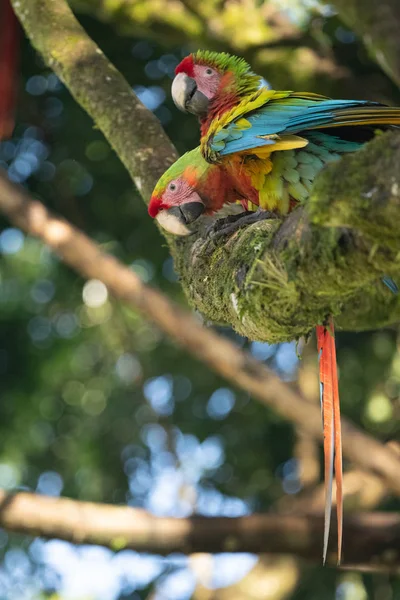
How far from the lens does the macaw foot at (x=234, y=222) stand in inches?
66.8

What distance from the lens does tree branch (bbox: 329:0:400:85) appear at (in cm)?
242

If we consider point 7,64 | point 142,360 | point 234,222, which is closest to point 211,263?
point 234,222

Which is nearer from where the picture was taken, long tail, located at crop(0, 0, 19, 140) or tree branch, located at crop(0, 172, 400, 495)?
tree branch, located at crop(0, 172, 400, 495)

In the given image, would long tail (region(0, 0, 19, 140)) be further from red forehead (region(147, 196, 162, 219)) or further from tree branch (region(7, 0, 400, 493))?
red forehead (region(147, 196, 162, 219))

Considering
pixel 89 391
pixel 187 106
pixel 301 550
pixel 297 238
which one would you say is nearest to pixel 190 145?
pixel 187 106

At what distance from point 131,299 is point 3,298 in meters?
1.90

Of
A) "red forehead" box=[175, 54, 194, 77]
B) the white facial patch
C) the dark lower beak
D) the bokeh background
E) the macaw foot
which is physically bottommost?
the bokeh background

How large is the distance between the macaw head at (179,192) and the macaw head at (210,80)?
0.22 m

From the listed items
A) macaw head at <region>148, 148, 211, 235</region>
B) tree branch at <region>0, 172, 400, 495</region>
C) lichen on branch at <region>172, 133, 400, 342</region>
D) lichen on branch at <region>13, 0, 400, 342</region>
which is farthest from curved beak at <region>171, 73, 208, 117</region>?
tree branch at <region>0, 172, 400, 495</region>

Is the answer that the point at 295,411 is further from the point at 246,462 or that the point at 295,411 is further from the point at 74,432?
the point at 74,432

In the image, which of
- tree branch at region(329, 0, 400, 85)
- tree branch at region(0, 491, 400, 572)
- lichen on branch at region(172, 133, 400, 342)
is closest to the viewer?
lichen on branch at region(172, 133, 400, 342)

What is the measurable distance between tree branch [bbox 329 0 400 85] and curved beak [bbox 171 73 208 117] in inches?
26.8

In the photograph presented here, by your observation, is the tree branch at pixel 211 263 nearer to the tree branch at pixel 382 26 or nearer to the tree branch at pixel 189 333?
the tree branch at pixel 189 333

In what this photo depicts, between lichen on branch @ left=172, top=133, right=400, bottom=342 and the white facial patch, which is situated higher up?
lichen on branch @ left=172, top=133, right=400, bottom=342
